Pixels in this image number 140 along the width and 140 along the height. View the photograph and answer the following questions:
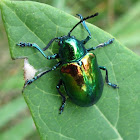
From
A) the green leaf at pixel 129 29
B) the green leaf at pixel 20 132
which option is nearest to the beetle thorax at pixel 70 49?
the green leaf at pixel 129 29

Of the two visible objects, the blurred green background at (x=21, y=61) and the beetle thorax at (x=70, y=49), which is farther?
the blurred green background at (x=21, y=61)

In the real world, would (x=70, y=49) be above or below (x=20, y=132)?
above

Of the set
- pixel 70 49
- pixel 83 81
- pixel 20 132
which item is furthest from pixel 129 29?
pixel 20 132

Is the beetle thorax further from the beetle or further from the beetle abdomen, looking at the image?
the beetle abdomen

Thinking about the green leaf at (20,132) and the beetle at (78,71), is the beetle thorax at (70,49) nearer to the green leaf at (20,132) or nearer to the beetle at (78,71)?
the beetle at (78,71)

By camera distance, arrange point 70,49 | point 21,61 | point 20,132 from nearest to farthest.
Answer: point 70,49, point 20,132, point 21,61

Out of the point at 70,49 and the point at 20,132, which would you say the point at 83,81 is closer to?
the point at 70,49
